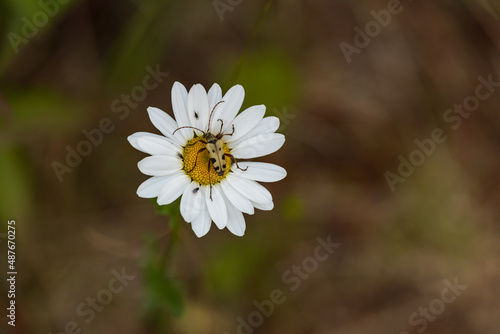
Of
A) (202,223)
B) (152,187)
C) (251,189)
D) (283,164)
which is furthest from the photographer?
(283,164)

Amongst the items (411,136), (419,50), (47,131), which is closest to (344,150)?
(411,136)

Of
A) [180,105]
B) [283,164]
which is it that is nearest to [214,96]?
[180,105]

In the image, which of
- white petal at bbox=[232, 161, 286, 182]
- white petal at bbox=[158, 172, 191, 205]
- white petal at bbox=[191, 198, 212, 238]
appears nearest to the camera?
white petal at bbox=[158, 172, 191, 205]

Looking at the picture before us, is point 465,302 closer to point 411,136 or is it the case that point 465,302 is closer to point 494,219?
point 494,219

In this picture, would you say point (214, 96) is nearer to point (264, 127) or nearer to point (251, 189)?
point (264, 127)

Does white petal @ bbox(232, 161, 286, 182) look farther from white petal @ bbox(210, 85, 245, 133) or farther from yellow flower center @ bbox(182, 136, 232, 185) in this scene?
white petal @ bbox(210, 85, 245, 133)

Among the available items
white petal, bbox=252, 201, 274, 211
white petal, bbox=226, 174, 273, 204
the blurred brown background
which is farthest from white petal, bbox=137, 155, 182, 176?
the blurred brown background
